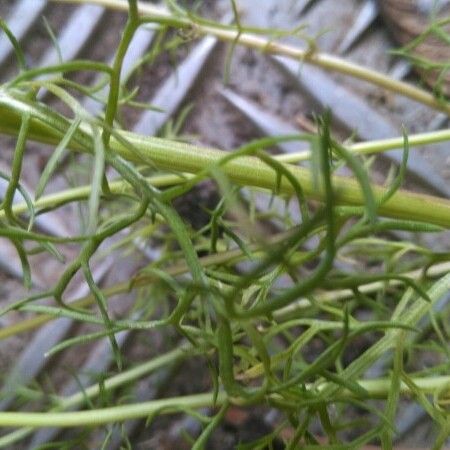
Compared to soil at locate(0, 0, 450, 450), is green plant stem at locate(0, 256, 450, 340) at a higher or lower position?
lower

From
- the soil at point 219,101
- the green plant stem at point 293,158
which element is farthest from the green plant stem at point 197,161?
the soil at point 219,101

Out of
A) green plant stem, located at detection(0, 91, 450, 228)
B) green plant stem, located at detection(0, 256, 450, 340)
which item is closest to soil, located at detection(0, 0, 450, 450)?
green plant stem, located at detection(0, 256, 450, 340)

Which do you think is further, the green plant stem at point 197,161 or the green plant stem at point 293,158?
the green plant stem at point 293,158

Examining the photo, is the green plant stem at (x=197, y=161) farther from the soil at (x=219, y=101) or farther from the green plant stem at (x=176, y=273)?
the soil at (x=219, y=101)

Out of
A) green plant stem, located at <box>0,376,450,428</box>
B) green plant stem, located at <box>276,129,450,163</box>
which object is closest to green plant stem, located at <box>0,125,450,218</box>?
green plant stem, located at <box>276,129,450,163</box>

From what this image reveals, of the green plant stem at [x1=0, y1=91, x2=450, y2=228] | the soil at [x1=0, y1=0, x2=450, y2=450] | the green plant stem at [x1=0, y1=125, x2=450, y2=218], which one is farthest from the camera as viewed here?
the soil at [x1=0, y1=0, x2=450, y2=450]

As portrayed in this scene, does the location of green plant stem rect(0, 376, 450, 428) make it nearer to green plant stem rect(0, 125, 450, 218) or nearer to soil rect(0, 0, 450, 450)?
green plant stem rect(0, 125, 450, 218)

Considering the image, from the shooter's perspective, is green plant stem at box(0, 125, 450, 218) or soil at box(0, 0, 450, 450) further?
soil at box(0, 0, 450, 450)

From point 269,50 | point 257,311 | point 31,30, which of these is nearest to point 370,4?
point 269,50

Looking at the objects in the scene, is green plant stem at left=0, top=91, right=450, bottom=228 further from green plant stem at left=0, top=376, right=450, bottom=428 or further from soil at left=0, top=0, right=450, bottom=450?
soil at left=0, top=0, right=450, bottom=450

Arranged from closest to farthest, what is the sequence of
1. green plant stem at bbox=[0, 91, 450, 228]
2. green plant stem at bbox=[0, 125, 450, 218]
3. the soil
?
green plant stem at bbox=[0, 91, 450, 228] < green plant stem at bbox=[0, 125, 450, 218] < the soil

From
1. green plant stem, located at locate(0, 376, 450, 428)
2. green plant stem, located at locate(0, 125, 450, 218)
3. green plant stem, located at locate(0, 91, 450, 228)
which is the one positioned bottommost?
green plant stem, located at locate(0, 376, 450, 428)

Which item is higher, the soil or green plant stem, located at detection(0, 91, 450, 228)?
the soil
